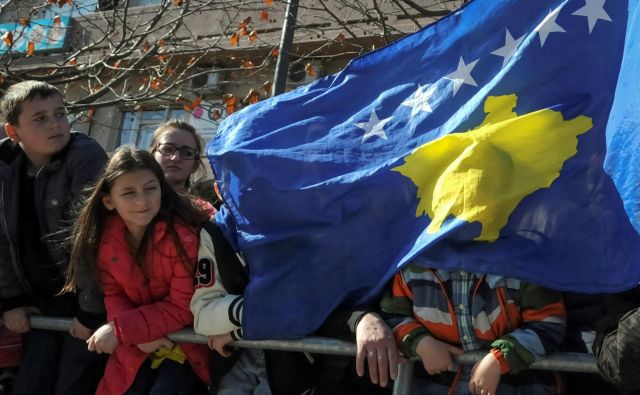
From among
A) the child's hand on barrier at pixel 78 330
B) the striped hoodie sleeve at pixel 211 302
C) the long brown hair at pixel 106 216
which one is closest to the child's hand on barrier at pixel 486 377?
the striped hoodie sleeve at pixel 211 302

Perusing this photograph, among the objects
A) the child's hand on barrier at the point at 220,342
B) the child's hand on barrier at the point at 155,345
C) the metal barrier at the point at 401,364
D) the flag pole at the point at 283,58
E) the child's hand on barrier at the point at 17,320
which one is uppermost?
the flag pole at the point at 283,58

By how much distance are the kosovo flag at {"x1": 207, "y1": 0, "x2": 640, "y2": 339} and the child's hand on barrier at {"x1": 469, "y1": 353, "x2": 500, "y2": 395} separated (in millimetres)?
348

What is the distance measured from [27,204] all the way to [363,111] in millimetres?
1760

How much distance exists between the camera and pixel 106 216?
4.06 metres

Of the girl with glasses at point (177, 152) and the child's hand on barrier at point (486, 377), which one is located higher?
the girl with glasses at point (177, 152)

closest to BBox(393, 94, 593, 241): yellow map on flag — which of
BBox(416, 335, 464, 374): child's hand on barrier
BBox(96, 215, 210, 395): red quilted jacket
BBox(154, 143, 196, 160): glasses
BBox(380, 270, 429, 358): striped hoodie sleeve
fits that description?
BBox(380, 270, 429, 358): striped hoodie sleeve

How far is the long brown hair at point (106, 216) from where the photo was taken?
3951 millimetres

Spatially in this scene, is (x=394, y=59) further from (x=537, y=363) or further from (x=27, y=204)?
(x=27, y=204)

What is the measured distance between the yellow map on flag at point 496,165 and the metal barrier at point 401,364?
485 mm

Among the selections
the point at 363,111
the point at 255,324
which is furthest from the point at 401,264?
the point at 363,111

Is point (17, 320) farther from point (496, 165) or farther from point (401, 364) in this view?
point (496, 165)

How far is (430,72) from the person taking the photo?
3.81m

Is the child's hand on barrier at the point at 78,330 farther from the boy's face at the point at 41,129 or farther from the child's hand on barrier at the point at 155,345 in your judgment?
the boy's face at the point at 41,129

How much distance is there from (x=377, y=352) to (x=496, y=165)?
813 millimetres
